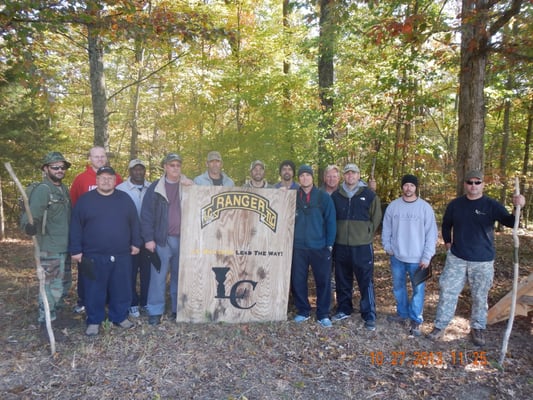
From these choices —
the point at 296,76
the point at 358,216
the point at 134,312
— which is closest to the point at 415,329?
the point at 358,216

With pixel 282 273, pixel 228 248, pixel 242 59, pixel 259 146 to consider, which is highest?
pixel 242 59

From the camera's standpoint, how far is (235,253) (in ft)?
16.7

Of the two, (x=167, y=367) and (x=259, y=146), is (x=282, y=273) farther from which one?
(x=259, y=146)

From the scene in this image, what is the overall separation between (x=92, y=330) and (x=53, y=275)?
32.9 inches

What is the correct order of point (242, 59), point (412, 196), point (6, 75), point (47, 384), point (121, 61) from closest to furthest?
point (47, 384)
point (412, 196)
point (6, 75)
point (242, 59)
point (121, 61)

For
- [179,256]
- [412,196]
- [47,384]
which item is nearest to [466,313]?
[412,196]

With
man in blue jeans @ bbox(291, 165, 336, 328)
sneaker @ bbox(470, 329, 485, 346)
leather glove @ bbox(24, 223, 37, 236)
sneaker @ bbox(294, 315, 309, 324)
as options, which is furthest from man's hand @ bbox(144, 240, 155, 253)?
sneaker @ bbox(470, 329, 485, 346)

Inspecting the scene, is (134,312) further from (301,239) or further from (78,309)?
(301,239)

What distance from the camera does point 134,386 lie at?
367 cm

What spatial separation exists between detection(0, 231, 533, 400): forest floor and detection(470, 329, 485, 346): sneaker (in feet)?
0.24

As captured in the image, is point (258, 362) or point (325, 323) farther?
point (325, 323)

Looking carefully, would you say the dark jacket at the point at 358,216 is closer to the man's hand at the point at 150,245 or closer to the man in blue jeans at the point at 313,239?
the man in blue jeans at the point at 313,239

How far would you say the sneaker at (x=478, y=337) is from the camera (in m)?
4.67

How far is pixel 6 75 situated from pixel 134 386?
810 centimetres
